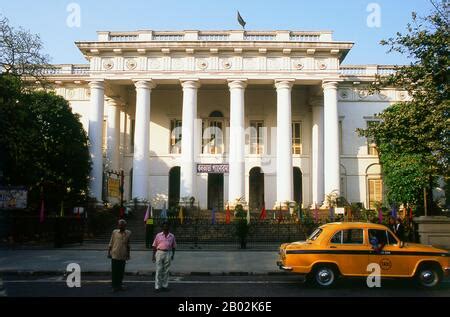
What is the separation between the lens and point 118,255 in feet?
33.9

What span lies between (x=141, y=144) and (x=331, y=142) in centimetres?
1199

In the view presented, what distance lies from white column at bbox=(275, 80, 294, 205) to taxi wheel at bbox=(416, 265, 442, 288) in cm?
1802

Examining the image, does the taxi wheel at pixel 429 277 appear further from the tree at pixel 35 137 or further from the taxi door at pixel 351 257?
the tree at pixel 35 137

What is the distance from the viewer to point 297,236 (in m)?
23.4

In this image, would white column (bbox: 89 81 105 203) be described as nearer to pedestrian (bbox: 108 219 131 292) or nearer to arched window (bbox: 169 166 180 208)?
arched window (bbox: 169 166 180 208)

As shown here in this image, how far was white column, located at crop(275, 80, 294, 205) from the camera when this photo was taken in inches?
1147

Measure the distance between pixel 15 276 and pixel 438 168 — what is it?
12998 millimetres

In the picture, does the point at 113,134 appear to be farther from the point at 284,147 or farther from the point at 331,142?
the point at 331,142

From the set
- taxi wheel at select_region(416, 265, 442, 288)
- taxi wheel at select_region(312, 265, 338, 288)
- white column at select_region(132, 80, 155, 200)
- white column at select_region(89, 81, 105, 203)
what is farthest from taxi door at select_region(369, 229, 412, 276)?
white column at select_region(89, 81, 105, 203)

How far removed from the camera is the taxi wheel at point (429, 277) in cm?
1077

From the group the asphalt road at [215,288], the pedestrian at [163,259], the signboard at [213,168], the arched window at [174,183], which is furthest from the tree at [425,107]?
the arched window at [174,183]

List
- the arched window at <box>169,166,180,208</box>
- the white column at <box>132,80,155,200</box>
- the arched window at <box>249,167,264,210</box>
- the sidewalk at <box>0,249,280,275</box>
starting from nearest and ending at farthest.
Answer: the sidewalk at <box>0,249,280,275</box>
the white column at <box>132,80,155,200</box>
the arched window at <box>249,167,264,210</box>
the arched window at <box>169,166,180,208</box>

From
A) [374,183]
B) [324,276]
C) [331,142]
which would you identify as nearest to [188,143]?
[331,142]
